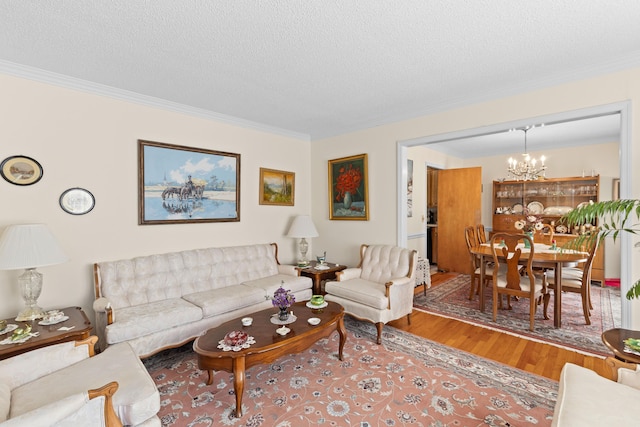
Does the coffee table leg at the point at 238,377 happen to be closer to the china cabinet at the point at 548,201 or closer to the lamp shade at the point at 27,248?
the lamp shade at the point at 27,248

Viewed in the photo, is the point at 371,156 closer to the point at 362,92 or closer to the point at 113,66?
the point at 362,92

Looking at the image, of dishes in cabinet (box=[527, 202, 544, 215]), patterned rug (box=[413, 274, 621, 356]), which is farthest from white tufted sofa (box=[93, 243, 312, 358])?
dishes in cabinet (box=[527, 202, 544, 215])

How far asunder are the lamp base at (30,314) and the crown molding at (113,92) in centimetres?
199

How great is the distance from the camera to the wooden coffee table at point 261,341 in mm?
1989

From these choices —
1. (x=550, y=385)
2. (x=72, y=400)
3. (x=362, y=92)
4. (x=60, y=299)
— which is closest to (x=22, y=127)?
(x=60, y=299)

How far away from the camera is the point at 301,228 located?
4.32 m

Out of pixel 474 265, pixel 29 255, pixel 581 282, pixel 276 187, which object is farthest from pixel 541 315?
pixel 29 255

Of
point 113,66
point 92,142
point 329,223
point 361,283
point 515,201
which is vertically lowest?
point 361,283

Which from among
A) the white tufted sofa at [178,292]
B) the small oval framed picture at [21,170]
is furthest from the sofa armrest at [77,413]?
the small oval framed picture at [21,170]

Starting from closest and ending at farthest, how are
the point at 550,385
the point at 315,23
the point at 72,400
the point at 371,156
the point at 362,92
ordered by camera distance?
the point at 72,400 → the point at 315,23 → the point at 550,385 → the point at 362,92 → the point at 371,156

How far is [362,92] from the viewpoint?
3.13 metres

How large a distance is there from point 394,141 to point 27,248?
3875mm

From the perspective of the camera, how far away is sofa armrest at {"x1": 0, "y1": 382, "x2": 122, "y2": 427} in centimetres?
108

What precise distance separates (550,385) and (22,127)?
4.89 meters
